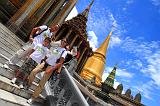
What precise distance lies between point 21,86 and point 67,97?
147cm

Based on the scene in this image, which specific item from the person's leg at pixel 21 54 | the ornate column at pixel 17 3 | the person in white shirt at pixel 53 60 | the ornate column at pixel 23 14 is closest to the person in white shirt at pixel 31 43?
the person's leg at pixel 21 54

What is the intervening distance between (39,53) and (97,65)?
1760 inches

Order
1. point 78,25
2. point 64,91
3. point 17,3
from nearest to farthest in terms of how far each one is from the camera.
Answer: point 64,91 < point 17,3 < point 78,25

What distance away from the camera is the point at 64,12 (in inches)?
900

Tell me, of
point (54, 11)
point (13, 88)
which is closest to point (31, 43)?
point (13, 88)

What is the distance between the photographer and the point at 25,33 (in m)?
18.6

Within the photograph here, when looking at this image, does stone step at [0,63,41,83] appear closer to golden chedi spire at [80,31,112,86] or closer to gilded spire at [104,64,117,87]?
gilded spire at [104,64,117,87]

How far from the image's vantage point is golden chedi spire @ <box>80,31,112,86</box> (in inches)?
1881

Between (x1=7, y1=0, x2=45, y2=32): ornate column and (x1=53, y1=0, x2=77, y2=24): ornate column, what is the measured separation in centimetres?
368

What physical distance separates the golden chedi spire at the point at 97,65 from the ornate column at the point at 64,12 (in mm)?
23124

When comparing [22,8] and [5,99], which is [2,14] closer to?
[22,8]

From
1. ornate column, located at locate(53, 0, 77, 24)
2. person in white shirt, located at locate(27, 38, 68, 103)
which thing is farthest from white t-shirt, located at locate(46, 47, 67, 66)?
ornate column, located at locate(53, 0, 77, 24)

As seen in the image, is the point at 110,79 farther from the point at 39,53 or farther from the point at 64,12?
the point at 64,12

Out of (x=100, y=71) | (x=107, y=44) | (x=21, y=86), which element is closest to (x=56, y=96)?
(x=21, y=86)
